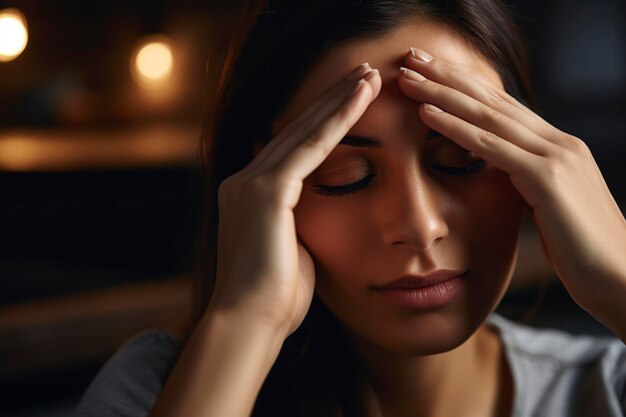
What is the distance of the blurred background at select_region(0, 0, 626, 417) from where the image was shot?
212 cm

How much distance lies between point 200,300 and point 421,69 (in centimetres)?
59

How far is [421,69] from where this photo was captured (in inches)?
38.8

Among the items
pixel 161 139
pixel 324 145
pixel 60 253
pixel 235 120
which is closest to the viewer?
pixel 324 145

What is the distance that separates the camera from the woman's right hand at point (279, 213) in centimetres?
96

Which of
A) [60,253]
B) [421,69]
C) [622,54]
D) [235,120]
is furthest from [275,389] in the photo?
[622,54]

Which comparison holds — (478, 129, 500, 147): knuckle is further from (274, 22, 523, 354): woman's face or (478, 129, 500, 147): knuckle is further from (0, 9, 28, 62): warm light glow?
(0, 9, 28, 62): warm light glow

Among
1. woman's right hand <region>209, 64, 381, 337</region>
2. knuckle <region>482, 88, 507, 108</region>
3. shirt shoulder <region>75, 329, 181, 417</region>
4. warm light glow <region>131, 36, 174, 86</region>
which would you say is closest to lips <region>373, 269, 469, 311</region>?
woman's right hand <region>209, 64, 381, 337</region>

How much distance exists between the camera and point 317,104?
3.31 ft

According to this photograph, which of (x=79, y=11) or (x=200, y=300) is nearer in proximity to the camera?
(x=200, y=300)

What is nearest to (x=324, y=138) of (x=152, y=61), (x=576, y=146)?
(x=576, y=146)

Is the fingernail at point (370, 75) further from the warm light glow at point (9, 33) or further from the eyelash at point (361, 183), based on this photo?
the warm light glow at point (9, 33)

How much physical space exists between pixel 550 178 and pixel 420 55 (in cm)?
23

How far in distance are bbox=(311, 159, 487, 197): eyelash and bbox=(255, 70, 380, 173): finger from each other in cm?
7

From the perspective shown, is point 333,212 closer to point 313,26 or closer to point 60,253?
point 313,26
